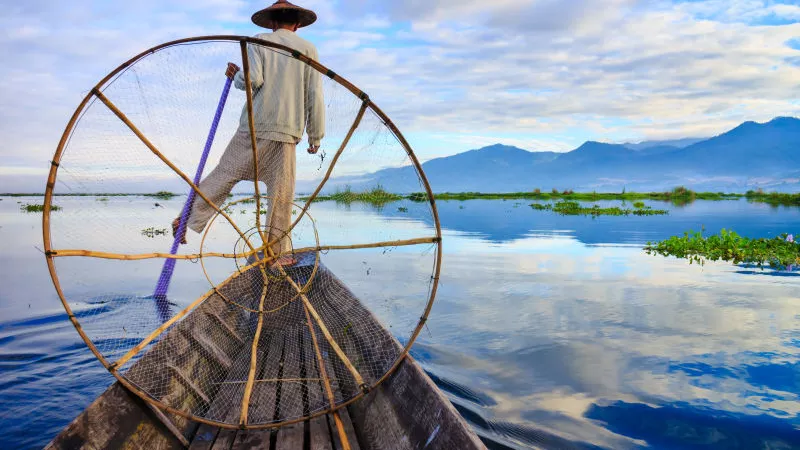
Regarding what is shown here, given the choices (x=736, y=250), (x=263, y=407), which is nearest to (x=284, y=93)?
(x=263, y=407)

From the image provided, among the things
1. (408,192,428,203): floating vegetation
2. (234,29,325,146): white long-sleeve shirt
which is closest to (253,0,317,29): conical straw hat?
(234,29,325,146): white long-sleeve shirt

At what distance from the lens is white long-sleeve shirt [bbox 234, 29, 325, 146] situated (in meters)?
3.83

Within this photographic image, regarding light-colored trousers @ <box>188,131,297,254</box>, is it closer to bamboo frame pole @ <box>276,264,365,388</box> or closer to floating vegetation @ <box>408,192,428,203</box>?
bamboo frame pole @ <box>276,264,365,388</box>

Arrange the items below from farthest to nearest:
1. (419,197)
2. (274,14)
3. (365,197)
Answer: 1. (274,14)
2. (365,197)
3. (419,197)

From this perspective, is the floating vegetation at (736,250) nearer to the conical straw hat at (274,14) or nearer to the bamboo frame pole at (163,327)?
the conical straw hat at (274,14)

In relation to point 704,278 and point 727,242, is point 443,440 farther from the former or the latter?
point 727,242

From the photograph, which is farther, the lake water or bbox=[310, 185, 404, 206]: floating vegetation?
bbox=[310, 185, 404, 206]: floating vegetation

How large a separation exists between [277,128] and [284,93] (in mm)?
267

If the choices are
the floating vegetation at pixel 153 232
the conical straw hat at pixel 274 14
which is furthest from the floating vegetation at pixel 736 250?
the floating vegetation at pixel 153 232

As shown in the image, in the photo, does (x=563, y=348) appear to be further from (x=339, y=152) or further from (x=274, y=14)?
(x=274, y=14)

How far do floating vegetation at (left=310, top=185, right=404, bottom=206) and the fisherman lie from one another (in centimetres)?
37

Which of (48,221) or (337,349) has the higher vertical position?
(48,221)

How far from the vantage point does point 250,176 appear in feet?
13.4

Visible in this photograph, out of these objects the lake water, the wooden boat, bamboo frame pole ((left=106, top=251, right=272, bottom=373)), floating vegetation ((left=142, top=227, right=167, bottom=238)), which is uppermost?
bamboo frame pole ((left=106, top=251, right=272, bottom=373))
